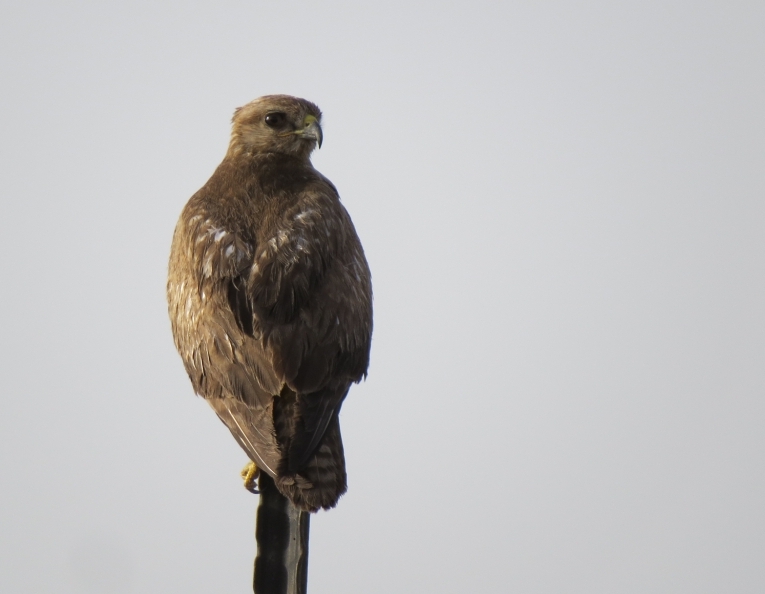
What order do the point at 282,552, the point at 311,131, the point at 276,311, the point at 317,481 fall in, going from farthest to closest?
1. the point at 311,131
2. the point at 276,311
3. the point at 282,552
4. the point at 317,481

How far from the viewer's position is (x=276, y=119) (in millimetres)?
9484

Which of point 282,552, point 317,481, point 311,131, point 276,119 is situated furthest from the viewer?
point 276,119

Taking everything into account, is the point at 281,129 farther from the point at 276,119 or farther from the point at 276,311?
the point at 276,311

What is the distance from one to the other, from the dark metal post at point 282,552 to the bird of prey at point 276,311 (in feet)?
1.50

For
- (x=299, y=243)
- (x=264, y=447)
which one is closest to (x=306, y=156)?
(x=299, y=243)

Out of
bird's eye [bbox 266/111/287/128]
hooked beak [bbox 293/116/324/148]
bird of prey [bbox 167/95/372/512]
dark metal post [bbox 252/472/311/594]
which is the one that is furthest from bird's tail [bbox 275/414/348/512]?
bird's eye [bbox 266/111/287/128]

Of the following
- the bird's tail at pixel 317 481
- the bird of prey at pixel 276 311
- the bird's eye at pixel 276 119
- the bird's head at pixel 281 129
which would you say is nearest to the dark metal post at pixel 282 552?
the bird's tail at pixel 317 481

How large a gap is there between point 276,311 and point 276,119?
2.16 m

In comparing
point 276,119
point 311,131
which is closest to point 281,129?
point 276,119

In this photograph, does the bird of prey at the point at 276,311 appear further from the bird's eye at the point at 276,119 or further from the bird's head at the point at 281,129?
the bird's eye at the point at 276,119

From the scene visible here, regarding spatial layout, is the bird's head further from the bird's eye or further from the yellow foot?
the yellow foot

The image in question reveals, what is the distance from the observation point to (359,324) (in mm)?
8352

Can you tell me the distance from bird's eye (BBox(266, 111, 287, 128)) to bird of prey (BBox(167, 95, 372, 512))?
0.31 metres

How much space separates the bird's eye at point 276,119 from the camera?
948 cm
